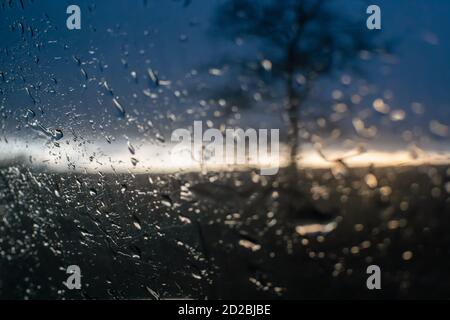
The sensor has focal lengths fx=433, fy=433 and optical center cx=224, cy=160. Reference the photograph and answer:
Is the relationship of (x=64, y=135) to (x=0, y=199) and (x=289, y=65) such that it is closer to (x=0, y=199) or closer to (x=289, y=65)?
(x=0, y=199)

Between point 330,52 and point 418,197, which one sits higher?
point 330,52

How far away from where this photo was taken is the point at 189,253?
2.24m

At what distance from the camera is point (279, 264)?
7.15ft

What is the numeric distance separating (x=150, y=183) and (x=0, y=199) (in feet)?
4.12

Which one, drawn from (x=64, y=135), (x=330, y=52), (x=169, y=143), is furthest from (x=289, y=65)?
(x=64, y=135)

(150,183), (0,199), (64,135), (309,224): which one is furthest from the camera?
(0,199)

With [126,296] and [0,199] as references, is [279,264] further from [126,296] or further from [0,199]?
[0,199]

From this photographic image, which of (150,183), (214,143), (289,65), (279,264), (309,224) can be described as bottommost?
(279,264)

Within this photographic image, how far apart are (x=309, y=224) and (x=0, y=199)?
2058 millimetres

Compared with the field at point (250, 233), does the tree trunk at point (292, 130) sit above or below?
above

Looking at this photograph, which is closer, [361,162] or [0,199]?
[361,162]

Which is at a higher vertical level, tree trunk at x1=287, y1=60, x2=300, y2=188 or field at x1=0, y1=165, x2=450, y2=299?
tree trunk at x1=287, y1=60, x2=300, y2=188

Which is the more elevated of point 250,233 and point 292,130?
point 292,130

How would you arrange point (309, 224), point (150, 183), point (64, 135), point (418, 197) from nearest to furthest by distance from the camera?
point (418, 197) → point (309, 224) → point (150, 183) → point (64, 135)
